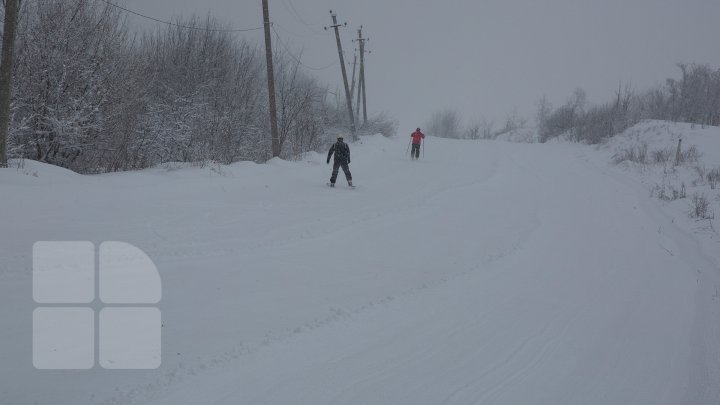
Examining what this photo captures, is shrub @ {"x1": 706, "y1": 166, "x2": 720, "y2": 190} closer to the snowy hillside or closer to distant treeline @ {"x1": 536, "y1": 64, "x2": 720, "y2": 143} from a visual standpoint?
the snowy hillside

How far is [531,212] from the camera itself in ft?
36.4

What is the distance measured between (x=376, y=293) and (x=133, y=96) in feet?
38.2

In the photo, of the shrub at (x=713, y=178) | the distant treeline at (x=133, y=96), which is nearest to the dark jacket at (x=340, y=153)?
the distant treeline at (x=133, y=96)

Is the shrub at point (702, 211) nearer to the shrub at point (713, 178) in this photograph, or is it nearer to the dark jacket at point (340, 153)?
the shrub at point (713, 178)

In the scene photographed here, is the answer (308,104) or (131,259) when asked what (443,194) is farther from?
(308,104)

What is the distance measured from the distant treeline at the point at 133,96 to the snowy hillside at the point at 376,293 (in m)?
2.48

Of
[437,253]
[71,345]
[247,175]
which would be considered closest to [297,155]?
[247,175]

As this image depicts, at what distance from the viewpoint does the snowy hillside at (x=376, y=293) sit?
11.8 feet

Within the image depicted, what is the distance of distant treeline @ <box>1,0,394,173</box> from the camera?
10789 millimetres

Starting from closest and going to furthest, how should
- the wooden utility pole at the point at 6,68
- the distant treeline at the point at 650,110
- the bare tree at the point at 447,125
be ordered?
the wooden utility pole at the point at 6,68 → the distant treeline at the point at 650,110 → the bare tree at the point at 447,125

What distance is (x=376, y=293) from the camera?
545 cm

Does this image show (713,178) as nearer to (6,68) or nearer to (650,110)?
(6,68)

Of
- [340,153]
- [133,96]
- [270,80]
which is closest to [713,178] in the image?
[340,153]

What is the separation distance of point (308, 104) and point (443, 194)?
11.6 metres
